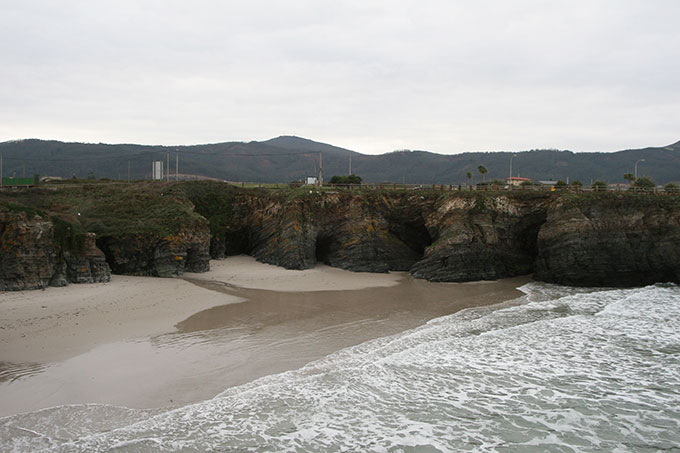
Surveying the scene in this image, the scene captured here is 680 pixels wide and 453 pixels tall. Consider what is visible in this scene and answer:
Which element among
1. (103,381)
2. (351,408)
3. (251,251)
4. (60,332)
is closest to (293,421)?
(351,408)

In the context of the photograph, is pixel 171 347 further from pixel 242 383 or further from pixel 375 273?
pixel 375 273

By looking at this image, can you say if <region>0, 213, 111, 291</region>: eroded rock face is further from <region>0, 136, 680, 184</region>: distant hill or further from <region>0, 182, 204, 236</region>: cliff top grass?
<region>0, 136, 680, 184</region>: distant hill

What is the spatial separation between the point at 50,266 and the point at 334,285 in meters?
14.5

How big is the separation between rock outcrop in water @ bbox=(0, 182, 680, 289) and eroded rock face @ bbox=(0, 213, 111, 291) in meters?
0.07

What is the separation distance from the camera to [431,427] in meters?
9.80

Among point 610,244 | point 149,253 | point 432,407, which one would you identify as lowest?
point 432,407

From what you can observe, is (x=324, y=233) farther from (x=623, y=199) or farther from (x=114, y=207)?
(x=623, y=199)

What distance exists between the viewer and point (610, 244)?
2958 cm

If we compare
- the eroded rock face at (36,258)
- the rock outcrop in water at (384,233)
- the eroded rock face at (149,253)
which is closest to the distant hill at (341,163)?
the rock outcrop in water at (384,233)

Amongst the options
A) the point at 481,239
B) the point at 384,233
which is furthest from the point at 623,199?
the point at 384,233

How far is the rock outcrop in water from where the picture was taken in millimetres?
26078

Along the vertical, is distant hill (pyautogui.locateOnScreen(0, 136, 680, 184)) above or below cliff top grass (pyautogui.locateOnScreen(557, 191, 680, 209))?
above

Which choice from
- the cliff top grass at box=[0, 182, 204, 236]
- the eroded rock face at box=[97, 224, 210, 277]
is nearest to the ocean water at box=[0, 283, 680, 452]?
the eroded rock face at box=[97, 224, 210, 277]

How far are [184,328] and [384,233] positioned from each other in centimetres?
2015
